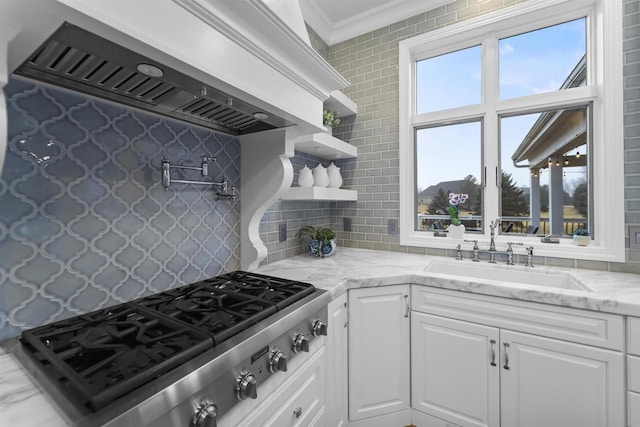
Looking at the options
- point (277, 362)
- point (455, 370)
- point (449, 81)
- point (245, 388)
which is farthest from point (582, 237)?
point (245, 388)

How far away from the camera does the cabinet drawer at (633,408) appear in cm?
122

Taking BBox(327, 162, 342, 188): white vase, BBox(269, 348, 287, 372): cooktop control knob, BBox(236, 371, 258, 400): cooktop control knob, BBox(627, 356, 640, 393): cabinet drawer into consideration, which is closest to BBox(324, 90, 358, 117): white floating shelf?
BBox(327, 162, 342, 188): white vase

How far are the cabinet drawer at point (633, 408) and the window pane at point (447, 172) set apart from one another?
126cm

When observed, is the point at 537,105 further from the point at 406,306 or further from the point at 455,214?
the point at 406,306

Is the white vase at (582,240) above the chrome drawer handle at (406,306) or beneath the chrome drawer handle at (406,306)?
above

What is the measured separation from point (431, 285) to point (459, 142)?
136cm

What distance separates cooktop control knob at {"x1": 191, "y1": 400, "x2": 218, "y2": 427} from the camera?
2.28 ft

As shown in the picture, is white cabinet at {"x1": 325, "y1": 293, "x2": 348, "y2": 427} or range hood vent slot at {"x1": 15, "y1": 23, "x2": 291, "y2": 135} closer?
range hood vent slot at {"x1": 15, "y1": 23, "x2": 291, "y2": 135}

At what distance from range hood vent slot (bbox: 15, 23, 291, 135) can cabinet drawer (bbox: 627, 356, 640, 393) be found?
1868 mm

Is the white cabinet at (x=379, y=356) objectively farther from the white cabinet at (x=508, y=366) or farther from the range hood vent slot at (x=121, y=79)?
the range hood vent slot at (x=121, y=79)

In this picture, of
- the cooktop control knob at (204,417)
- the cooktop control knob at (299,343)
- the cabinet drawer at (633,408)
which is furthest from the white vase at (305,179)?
the cabinet drawer at (633,408)

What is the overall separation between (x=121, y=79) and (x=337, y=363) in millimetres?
1566

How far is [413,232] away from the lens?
250cm

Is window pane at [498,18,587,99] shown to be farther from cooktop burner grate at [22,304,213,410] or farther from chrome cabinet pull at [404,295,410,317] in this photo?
cooktop burner grate at [22,304,213,410]
